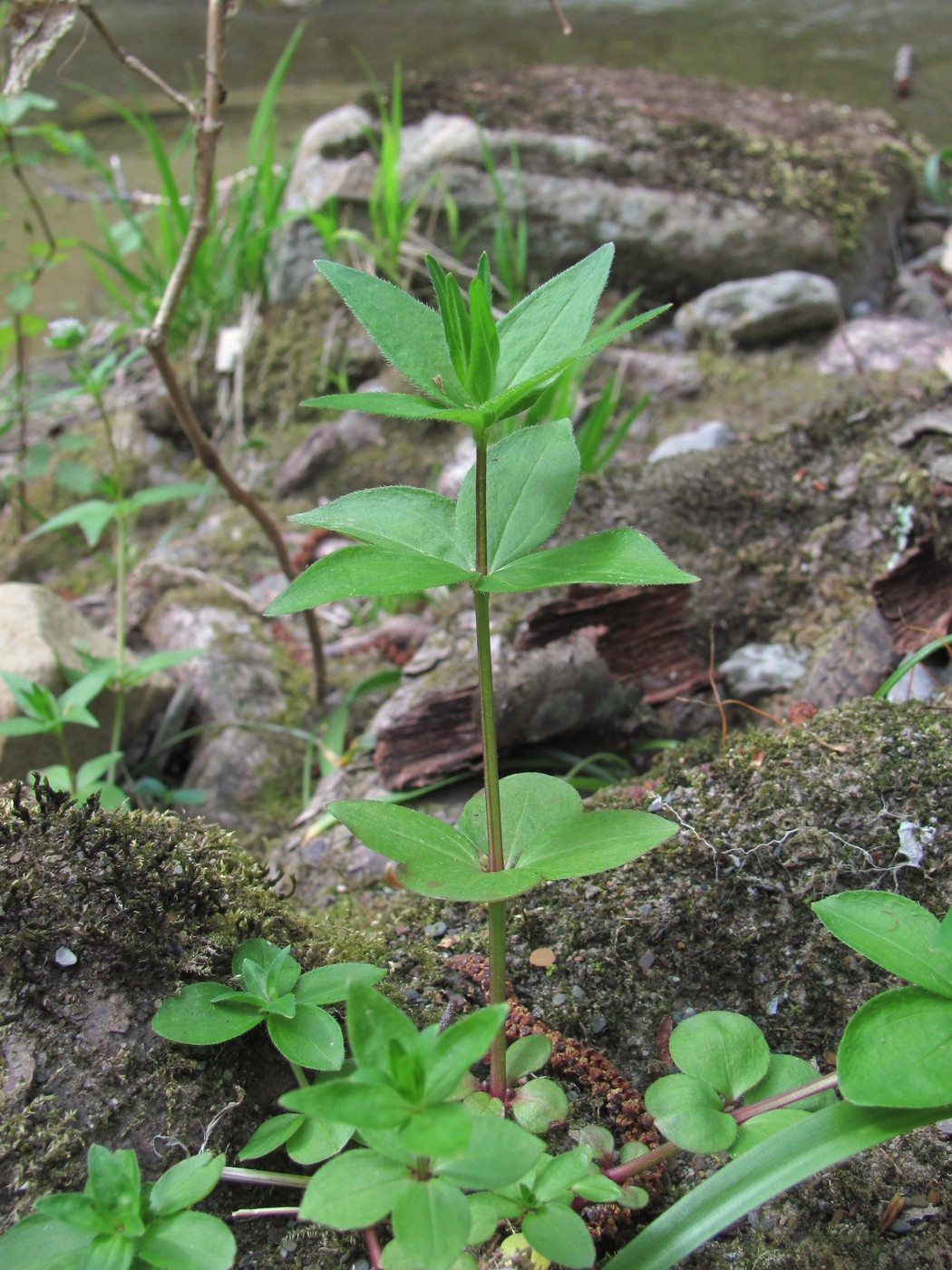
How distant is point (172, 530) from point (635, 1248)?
2.46 m

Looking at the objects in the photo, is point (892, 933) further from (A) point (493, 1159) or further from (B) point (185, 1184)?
(B) point (185, 1184)

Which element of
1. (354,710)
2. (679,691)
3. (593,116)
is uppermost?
(593,116)

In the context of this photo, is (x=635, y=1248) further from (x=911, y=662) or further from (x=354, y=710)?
(x=354, y=710)

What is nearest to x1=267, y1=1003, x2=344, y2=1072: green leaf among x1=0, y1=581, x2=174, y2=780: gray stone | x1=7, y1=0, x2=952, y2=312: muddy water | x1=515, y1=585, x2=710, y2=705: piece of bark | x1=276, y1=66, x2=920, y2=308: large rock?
x1=515, y1=585, x2=710, y2=705: piece of bark

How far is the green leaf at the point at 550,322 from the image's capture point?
3.23ft

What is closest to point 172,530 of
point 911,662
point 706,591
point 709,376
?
point 706,591

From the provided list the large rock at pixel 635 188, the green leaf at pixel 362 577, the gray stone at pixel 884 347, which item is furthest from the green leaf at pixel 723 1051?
the large rock at pixel 635 188

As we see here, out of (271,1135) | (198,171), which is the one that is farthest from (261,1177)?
(198,171)

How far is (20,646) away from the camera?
207 cm

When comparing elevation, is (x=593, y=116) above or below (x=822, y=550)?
above

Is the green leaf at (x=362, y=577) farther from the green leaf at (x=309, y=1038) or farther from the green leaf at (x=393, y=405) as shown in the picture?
the green leaf at (x=309, y=1038)

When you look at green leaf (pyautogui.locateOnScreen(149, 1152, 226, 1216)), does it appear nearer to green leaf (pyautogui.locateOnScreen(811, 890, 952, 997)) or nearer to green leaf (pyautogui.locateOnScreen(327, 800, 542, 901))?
green leaf (pyautogui.locateOnScreen(327, 800, 542, 901))

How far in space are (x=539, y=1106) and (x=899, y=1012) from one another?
39 centimetres

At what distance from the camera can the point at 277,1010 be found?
99 centimetres
